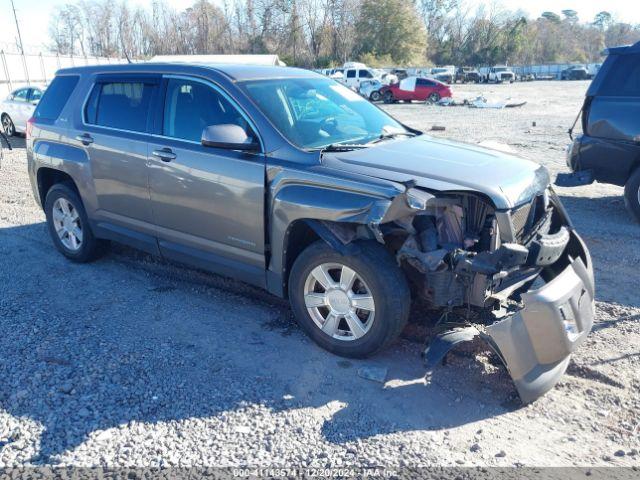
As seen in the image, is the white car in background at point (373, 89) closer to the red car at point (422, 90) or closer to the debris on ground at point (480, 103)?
the red car at point (422, 90)

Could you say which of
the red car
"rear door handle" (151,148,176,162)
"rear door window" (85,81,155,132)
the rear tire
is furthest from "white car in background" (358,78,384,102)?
"rear door handle" (151,148,176,162)

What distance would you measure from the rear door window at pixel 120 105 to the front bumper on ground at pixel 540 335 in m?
3.29

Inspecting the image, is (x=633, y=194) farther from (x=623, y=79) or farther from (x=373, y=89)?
(x=373, y=89)

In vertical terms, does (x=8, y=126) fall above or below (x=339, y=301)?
below

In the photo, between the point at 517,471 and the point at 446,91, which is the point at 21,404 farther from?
the point at 446,91

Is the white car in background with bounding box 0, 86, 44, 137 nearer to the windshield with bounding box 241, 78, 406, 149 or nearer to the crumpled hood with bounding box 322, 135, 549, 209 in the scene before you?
the windshield with bounding box 241, 78, 406, 149

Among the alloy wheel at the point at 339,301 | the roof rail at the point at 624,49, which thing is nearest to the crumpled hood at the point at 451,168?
the alloy wheel at the point at 339,301

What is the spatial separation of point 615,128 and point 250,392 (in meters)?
6.09

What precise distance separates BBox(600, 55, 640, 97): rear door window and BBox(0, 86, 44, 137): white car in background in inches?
571

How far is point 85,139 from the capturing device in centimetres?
540

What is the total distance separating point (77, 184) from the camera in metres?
5.62

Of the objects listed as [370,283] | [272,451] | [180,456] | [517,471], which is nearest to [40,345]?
[180,456]

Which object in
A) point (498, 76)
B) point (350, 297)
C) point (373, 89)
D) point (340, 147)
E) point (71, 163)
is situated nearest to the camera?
point (350, 297)

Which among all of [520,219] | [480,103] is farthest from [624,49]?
[480,103]
